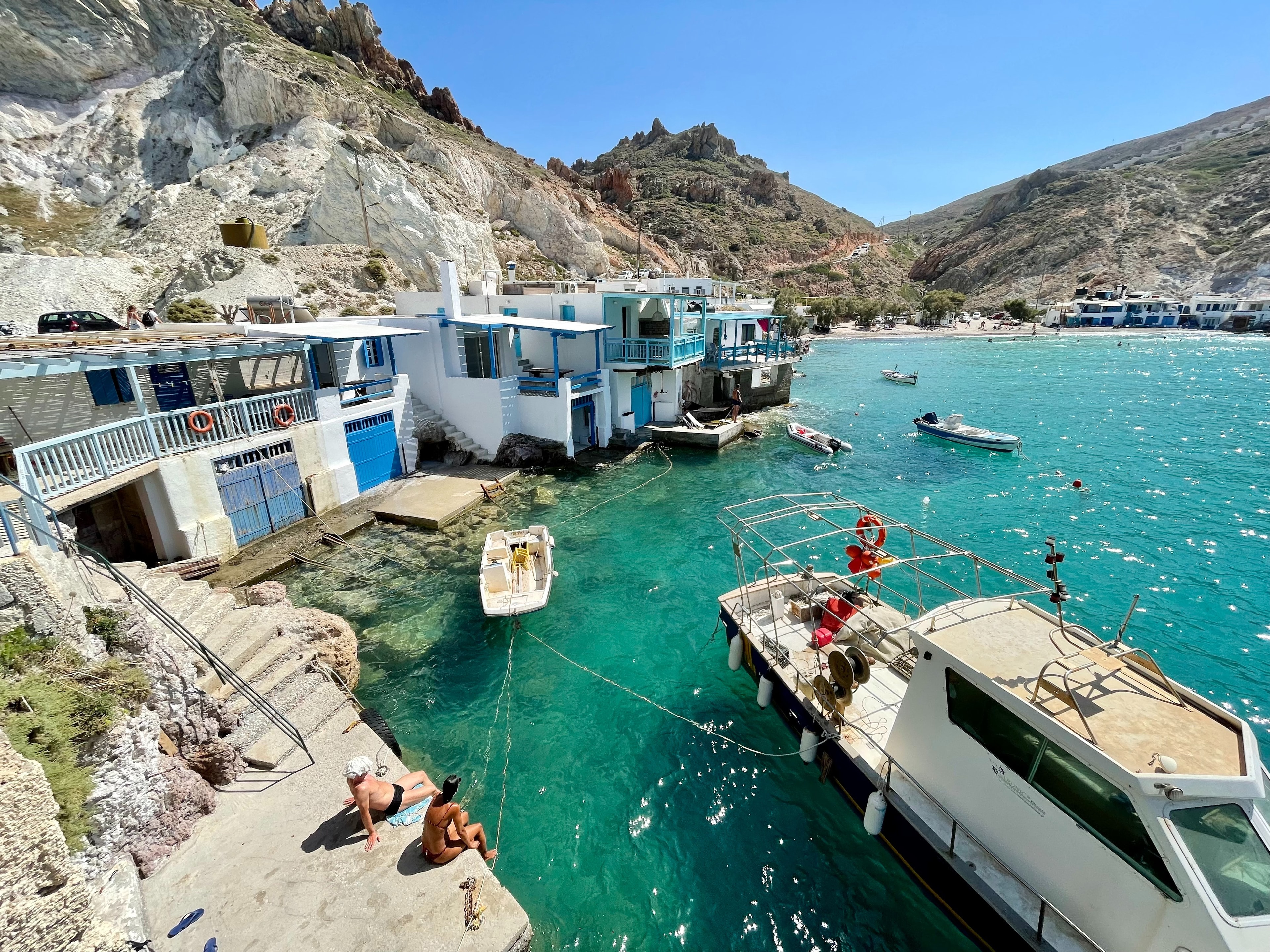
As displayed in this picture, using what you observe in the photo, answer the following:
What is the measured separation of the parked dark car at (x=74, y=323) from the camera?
19.2 meters

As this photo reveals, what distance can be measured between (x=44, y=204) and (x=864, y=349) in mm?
91628

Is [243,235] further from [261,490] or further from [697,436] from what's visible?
[697,436]

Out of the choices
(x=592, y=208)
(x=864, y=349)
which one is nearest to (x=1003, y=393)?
(x=864, y=349)

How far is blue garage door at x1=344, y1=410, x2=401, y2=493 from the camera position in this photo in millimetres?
18266

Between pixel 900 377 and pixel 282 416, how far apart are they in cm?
4903

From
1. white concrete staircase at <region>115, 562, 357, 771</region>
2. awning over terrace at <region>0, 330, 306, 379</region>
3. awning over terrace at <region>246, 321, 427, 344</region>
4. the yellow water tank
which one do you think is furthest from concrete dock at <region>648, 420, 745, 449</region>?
the yellow water tank

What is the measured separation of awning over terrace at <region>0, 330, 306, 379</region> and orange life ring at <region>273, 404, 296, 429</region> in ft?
5.37

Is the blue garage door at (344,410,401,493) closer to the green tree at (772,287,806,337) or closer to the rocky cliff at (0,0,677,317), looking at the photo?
the rocky cliff at (0,0,677,317)

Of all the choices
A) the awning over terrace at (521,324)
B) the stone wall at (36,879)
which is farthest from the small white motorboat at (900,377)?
the stone wall at (36,879)

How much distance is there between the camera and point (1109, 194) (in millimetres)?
112438

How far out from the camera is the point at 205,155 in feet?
147

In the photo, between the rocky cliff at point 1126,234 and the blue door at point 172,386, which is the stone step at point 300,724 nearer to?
the blue door at point 172,386

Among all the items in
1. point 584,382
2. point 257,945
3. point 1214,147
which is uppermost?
point 1214,147

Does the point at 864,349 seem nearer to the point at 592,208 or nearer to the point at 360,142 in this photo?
the point at 592,208
